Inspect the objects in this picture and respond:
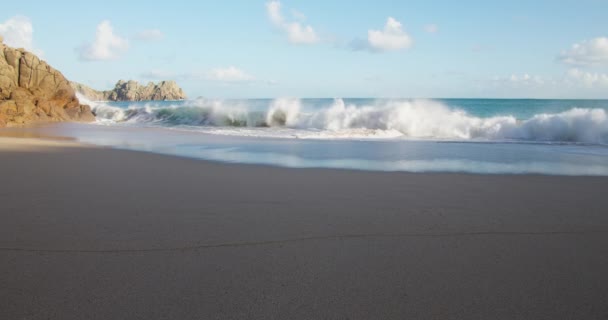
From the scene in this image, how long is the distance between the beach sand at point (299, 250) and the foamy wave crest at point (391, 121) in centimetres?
1095

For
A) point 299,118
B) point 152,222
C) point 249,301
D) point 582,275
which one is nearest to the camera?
point 249,301

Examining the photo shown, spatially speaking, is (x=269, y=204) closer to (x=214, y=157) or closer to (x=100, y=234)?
(x=100, y=234)

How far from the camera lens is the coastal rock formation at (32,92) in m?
21.6

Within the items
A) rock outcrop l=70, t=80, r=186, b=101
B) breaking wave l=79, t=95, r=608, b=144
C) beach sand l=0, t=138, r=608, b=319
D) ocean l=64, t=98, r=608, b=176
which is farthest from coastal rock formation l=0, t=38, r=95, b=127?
rock outcrop l=70, t=80, r=186, b=101

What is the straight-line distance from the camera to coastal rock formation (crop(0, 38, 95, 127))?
70.8 ft

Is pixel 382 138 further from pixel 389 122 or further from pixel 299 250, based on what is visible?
pixel 299 250

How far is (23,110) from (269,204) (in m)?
22.1

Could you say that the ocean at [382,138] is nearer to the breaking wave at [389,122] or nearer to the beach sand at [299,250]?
the breaking wave at [389,122]

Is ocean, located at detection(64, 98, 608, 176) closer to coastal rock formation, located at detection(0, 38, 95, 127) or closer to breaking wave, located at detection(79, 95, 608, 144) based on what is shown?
breaking wave, located at detection(79, 95, 608, 144)

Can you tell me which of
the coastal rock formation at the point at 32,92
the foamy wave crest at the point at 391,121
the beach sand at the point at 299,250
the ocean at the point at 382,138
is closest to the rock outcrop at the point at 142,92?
the ocean at the point at 382,138

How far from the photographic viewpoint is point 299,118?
24.4 m

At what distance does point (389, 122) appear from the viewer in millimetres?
20109

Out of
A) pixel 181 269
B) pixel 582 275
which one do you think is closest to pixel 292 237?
pixel 181 269

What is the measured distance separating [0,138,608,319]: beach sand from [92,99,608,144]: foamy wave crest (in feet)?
35.9
